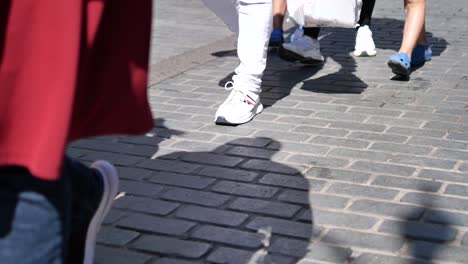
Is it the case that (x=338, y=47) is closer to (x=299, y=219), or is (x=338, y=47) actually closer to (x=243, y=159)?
(x=243, y=159)

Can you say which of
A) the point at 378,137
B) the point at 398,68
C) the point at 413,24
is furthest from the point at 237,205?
the point at 413,24

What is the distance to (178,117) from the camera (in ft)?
17.0

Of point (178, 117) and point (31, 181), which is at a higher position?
point (31, 181)

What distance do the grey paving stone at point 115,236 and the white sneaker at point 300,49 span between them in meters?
3.13

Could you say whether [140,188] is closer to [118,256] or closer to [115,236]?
[115,236]

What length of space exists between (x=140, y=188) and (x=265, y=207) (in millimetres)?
605

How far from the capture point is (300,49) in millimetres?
6375

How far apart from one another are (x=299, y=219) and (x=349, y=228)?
212 millimetres

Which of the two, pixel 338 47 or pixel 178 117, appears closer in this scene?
pixel 178 117

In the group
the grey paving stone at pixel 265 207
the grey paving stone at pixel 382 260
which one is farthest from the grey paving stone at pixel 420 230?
the grey paving stone at pixel 265 207

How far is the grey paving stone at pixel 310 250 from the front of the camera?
315 cm

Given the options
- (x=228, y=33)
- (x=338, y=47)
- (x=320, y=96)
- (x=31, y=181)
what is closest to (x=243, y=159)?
(x=320, y=96)

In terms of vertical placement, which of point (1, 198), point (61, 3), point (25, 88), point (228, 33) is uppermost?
point (61, 3)

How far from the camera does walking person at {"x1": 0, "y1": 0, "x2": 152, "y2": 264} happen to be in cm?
166
